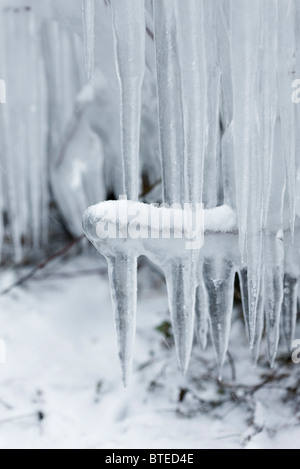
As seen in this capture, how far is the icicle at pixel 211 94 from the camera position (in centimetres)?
124

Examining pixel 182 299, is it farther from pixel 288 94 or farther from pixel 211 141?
pixel 288 94

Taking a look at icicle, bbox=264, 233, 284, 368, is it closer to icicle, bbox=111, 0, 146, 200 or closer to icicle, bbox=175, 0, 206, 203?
icicle, bbox=175, 0, 206, 203

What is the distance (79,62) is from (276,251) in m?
1.46

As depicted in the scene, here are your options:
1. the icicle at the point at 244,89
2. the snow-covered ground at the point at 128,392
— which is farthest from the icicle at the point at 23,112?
the icicle at the point at 244,89

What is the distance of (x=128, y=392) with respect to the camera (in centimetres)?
189

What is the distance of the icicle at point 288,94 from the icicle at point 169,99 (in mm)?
221

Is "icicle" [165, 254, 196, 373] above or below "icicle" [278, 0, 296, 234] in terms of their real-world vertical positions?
below

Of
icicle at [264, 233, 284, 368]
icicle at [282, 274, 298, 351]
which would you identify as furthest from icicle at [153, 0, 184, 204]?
icicle at [282, 274, 298, 351]

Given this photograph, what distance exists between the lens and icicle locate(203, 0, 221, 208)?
1240mm

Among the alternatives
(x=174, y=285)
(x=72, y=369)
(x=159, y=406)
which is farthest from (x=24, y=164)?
(x=174, y=285)

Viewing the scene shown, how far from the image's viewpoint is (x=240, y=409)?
1.74 metres

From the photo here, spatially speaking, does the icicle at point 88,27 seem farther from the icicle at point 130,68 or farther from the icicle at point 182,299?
the icicle at point 182,299
